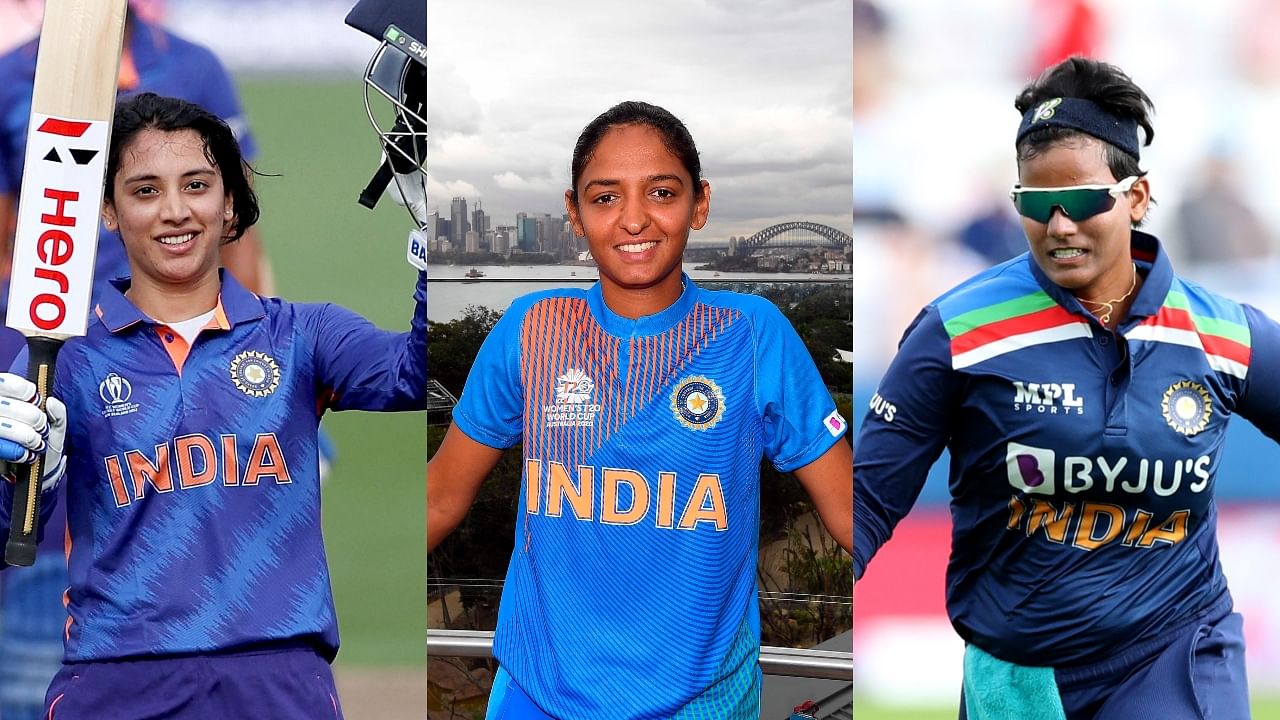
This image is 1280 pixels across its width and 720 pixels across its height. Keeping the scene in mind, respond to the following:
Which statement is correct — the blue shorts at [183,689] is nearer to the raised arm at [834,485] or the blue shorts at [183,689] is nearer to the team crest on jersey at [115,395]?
the team crest on jersey at [115,395]

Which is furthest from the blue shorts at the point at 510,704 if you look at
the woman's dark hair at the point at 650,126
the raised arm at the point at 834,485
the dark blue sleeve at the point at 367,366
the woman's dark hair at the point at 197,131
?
the woman's dark hair at the point at 197,131

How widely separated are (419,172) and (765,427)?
1.11 meters

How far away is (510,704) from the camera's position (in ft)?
9.60

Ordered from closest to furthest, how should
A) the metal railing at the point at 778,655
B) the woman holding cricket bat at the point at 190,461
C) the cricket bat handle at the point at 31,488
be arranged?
1. the cricket bat handle at the point at 31,488
2. the woman holding cricket bat at the point at 190,461
3. the metal railing at the point at 778,655

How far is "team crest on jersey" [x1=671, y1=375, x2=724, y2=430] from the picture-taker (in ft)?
9.51

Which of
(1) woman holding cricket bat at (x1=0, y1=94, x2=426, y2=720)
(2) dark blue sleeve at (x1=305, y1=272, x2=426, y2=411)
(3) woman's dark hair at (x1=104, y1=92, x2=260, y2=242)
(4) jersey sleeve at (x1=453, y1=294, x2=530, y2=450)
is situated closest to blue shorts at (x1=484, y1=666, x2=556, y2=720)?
(1) woman holding cricket bat at (x1=0, y1=94, x2=426, y2=720)

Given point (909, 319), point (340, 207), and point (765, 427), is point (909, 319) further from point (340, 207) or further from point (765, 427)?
point (340, 207)

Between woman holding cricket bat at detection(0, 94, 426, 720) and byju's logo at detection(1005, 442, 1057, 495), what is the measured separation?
4.49 ft

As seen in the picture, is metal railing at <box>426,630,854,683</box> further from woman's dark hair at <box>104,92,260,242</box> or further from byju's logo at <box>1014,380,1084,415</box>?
woman's dark hair at <box>104,92,260,242</box>

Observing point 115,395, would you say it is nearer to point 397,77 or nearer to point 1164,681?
point 397,77

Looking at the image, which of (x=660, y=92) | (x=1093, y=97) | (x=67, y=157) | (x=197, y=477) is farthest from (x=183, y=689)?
(x=1093, y=97)

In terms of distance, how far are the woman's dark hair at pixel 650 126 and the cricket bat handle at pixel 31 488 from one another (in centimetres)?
121

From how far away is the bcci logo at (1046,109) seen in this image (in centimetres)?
294

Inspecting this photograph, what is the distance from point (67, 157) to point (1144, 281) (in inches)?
96.0
